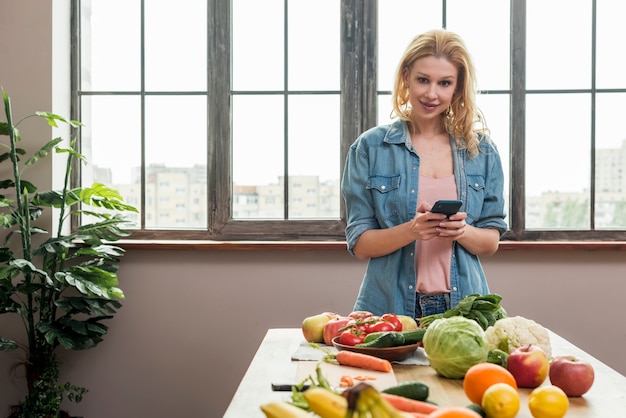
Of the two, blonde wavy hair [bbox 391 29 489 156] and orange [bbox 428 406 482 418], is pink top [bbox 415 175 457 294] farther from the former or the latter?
orange [bbox 428 406 482 418]

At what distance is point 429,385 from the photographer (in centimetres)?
140

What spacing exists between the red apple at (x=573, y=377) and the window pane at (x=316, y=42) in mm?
2457

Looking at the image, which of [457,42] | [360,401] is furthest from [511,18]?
[360,401]

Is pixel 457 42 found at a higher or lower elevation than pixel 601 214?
higher

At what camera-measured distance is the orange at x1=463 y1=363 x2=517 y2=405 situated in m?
1.23

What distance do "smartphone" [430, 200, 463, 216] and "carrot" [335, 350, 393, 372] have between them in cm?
48

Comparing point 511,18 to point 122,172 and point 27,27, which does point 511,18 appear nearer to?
point 122,172

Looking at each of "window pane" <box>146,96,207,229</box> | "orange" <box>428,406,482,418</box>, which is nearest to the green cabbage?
"orange" <box>428,406,482,418</box>

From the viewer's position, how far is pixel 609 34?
11.7 ft

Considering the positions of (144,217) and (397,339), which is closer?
(397,339)

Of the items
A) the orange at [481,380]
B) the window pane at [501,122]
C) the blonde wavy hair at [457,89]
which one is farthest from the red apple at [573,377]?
the window pane at [501,122]

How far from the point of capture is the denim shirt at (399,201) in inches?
85.0

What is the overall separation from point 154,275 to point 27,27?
1374 millimetres

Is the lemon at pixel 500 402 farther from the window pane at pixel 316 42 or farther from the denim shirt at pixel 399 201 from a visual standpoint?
the window pane at pixel 316 42
